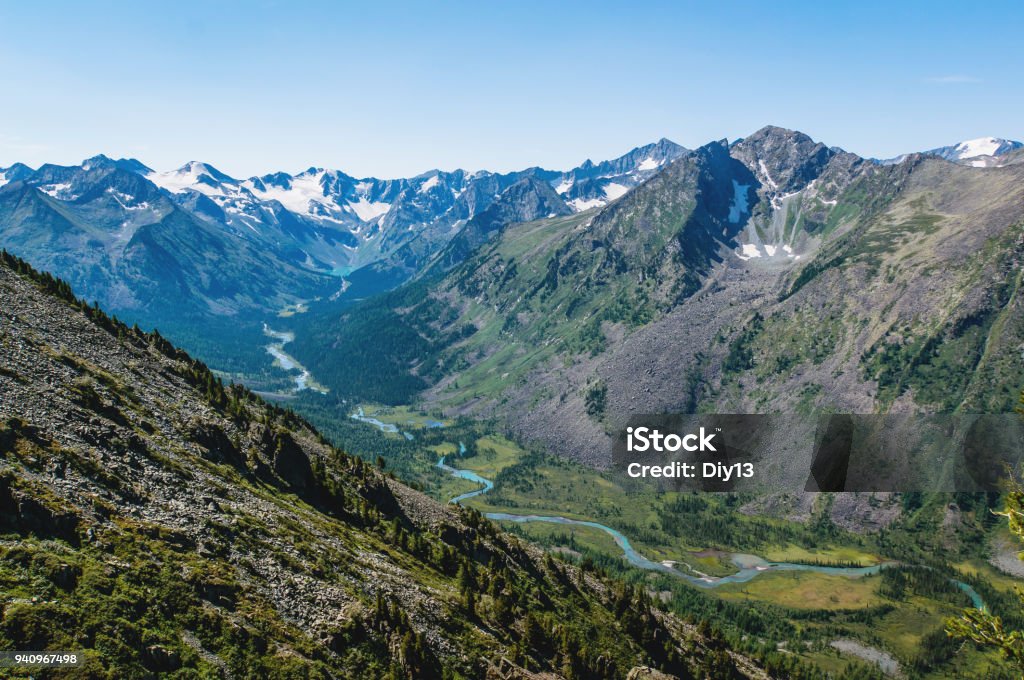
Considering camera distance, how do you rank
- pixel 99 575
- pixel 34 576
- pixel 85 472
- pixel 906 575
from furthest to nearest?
1. pixel 906 575
2. pixel 85 472
3. pixel 99 575
4. pixel 34 576

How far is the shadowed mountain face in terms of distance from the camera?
44.8 metres

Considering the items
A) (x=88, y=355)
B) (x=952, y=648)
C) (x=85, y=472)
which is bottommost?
(x=952, y=648)

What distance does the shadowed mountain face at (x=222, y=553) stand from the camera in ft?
147

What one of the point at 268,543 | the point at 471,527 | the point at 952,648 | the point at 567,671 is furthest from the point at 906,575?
the point at 268,543

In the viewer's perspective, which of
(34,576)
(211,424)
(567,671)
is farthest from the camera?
(211,424)

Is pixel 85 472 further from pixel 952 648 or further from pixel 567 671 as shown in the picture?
pixel 952 648

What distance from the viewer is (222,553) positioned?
186 ft

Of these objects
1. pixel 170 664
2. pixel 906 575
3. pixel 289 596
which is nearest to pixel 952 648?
pixel 906 575

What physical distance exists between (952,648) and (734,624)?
53271mm

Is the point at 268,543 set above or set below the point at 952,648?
above

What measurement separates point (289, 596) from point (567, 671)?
3330cm

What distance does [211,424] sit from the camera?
8556 centimetres

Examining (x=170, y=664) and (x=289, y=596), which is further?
(x=289, y=596)

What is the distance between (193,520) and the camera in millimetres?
59156
